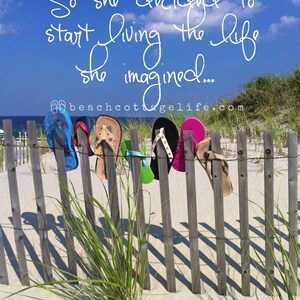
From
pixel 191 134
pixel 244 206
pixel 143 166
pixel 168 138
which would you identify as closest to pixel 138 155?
pixel 143 166

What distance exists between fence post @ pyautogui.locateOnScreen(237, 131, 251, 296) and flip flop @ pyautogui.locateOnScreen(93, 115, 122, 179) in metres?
0.79

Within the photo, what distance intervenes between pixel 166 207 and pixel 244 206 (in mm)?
491

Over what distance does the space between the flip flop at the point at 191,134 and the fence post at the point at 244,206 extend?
0.25 m

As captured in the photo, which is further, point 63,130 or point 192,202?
point 63,130

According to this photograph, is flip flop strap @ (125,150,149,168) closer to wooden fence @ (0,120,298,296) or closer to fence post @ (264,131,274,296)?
wooden fence @ (0,120,298,296)

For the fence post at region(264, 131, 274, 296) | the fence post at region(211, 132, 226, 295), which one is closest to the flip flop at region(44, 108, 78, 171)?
the fence post at region(211, 132, 226, 295)

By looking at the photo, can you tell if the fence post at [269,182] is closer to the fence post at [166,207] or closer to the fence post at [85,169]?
the fence post at [166,207]

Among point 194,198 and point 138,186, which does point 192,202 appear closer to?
point 194,198

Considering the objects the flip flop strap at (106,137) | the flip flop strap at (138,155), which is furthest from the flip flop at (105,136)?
the flip flop strap at (138,155)

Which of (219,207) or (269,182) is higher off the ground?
(269,182)

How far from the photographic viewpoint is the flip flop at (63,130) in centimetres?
284

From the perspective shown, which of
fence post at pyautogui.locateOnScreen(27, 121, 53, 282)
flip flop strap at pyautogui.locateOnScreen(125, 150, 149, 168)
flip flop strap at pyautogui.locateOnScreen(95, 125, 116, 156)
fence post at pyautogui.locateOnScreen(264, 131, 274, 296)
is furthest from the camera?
fence post at pyautogui.locateOnScreen(27, 121, 53, 282)

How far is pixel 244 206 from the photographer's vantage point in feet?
8.65

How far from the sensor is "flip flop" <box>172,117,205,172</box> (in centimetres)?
263
